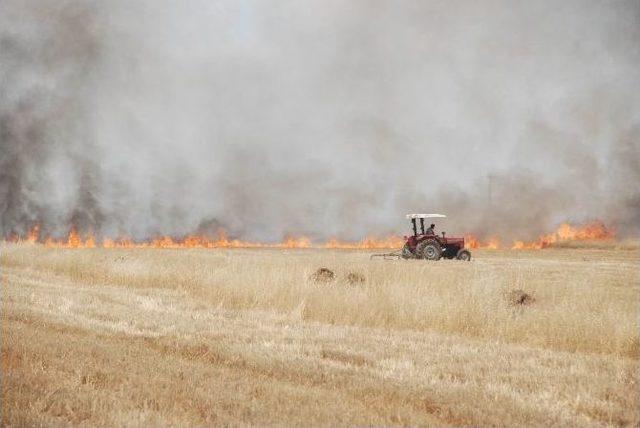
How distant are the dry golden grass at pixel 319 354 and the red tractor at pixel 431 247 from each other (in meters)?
14.1

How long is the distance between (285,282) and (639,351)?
25.7 feet

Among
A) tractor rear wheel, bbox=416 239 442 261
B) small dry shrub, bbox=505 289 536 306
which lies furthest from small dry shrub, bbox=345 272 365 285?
tractor rear wheel, bbox=416 239 442 261

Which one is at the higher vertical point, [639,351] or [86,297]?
[86,297]

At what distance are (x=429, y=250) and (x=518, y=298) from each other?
657 inches

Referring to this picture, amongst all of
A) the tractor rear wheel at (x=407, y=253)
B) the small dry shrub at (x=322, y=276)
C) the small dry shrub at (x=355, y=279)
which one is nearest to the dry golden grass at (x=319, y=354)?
the small dry shrub at (x=355, y=279)

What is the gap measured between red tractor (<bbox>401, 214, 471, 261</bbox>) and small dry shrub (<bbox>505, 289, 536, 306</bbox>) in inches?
631

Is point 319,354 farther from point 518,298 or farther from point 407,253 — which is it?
point 407,253

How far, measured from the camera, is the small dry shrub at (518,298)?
1219 cm

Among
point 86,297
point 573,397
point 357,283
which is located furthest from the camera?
point 357,283

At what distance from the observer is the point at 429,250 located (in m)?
29.0

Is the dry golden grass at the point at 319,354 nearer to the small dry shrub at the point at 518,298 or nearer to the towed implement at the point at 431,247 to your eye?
the small dry shrub at the point at 518,298

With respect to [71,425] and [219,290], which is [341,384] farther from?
[219,290]

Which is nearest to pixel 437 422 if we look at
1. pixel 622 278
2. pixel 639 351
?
pixel 639 351

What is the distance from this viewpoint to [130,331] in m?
9.04
